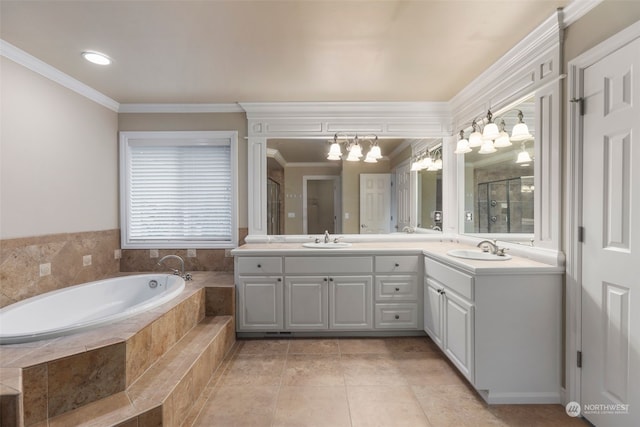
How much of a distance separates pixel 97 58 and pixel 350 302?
2.84m

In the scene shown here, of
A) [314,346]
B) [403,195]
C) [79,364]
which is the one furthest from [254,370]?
[403,195]

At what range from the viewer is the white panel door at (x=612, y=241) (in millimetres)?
1408

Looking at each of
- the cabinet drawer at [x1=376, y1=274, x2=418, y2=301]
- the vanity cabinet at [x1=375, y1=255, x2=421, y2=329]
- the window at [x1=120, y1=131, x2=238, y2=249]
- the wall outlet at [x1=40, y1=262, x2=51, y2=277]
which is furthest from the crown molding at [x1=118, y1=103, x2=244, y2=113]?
the cabinet drawer at [x1=376, y1=274, x2=418, y2=301]

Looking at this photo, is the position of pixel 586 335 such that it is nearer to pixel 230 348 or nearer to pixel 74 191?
pixel 230 348

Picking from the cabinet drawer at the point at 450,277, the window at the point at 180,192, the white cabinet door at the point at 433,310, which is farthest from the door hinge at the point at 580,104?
the window at the point at 180,192

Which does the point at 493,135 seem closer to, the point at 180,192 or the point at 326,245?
the point at 326,245

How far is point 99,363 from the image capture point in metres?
1.51

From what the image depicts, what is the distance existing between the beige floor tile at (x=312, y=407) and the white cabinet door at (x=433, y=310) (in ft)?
3.07

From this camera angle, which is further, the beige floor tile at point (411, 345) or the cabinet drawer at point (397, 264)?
the cabinet drawer at point (397, 264)

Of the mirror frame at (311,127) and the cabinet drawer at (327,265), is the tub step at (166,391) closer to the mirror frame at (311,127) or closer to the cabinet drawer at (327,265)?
the cabinet drawer at (327,265)

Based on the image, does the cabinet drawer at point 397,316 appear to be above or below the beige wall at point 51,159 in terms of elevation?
below

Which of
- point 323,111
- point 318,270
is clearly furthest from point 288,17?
point 318,270

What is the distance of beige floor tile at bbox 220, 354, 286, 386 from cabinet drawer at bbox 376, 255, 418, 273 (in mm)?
1157

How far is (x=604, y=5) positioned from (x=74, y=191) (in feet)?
13.0
